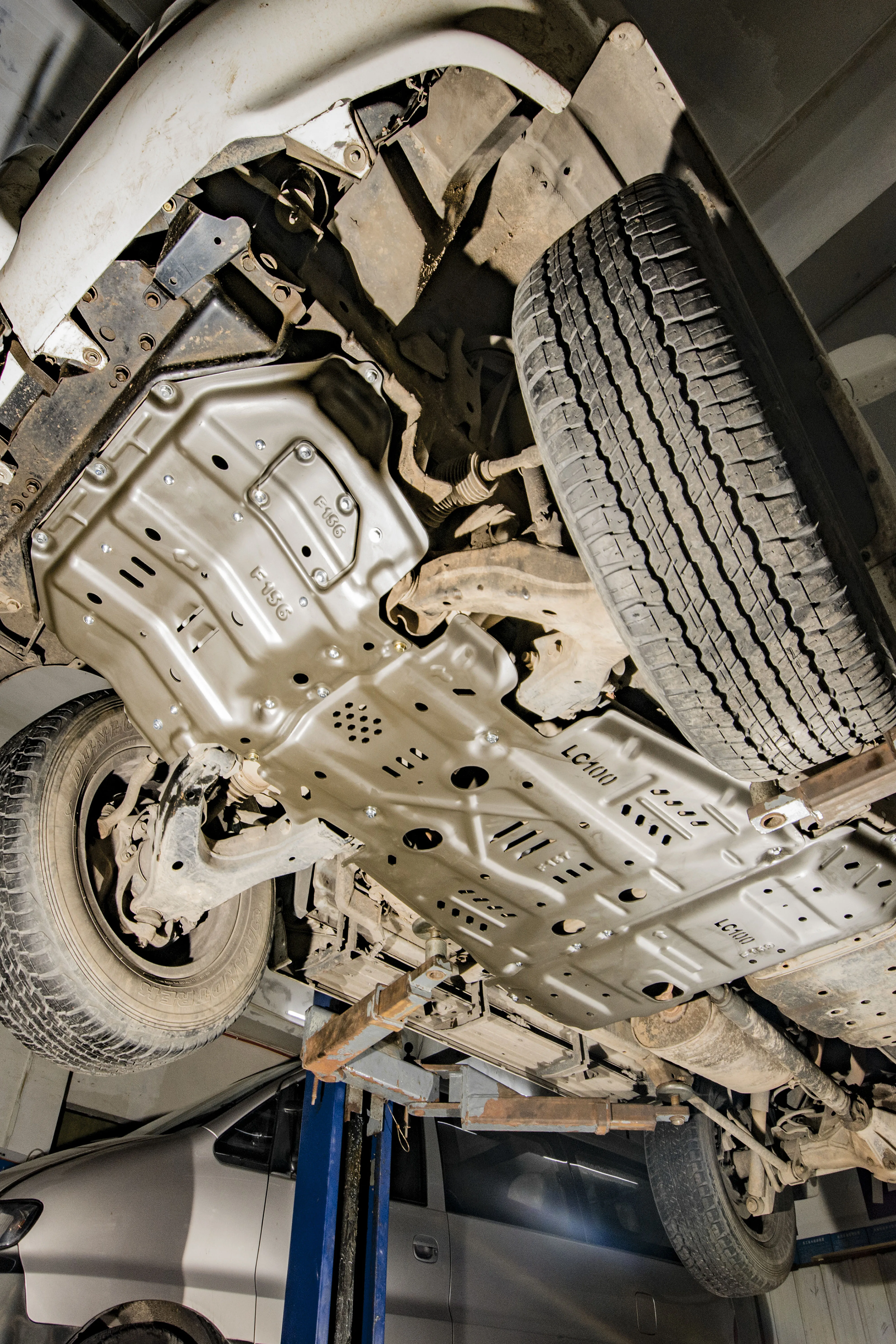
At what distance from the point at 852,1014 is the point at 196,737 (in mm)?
2242

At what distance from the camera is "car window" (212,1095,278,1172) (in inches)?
125

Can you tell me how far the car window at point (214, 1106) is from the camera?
3.34 m

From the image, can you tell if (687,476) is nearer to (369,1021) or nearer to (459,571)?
(459,571)

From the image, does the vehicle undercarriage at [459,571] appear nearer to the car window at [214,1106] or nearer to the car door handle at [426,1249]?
the car window at [214,1106]

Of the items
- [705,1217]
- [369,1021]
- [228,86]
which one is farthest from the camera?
[705,1217]

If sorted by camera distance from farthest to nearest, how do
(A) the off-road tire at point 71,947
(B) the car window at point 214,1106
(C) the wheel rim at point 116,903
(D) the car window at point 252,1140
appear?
(B) the car window at point 214,1106 < (D) the car window at point 252,1140 < (C) the wheel rim at point 116,903 < (A) the off-road tire at point 71,947

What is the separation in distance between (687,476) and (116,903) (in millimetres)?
1948

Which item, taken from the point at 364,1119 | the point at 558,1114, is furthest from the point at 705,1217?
the point at 364,1119

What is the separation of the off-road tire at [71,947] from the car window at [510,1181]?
1909mm

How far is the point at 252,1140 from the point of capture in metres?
3.31

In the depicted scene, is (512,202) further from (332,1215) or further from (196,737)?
(332,1215)

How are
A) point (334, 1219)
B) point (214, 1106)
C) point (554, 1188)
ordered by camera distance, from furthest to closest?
point (554, 1188) → point (214, 1106) → point (334, 1219)

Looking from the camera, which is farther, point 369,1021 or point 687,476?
point 369,1021

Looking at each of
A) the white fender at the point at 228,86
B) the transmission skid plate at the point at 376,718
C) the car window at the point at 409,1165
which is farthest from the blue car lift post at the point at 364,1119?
the white fender at the point at 228,86
